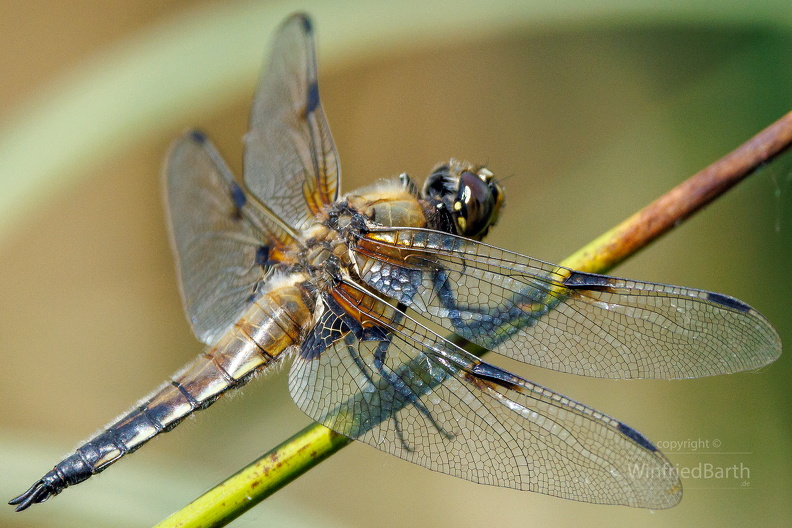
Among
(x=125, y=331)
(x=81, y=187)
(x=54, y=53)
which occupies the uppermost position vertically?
(x=54, y=53)

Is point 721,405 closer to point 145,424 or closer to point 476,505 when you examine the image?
point 476,505

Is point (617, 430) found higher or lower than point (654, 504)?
higher

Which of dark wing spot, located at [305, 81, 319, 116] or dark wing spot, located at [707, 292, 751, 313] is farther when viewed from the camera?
dark wing spot, located at [305, 81, 319, 116]

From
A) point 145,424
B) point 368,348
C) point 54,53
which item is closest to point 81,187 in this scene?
point 54,53

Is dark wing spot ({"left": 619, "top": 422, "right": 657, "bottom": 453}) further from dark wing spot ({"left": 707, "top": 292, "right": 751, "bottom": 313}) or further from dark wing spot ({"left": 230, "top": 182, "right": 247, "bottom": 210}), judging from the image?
dark wing spot ({"left": 230, "top": 182, "right": 247, "bottom": 210})

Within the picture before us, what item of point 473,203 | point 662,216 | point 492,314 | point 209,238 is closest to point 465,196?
point 473,203

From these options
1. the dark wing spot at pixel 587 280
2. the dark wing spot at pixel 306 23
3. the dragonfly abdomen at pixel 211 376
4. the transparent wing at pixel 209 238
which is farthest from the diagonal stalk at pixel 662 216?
the dark wing spot at pixel 306 23

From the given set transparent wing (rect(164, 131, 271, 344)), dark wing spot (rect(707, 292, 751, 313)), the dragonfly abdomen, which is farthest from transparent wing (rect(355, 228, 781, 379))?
transparent wing (rect(164, 131, 271, 344))

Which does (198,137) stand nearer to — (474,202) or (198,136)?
(198,136)
